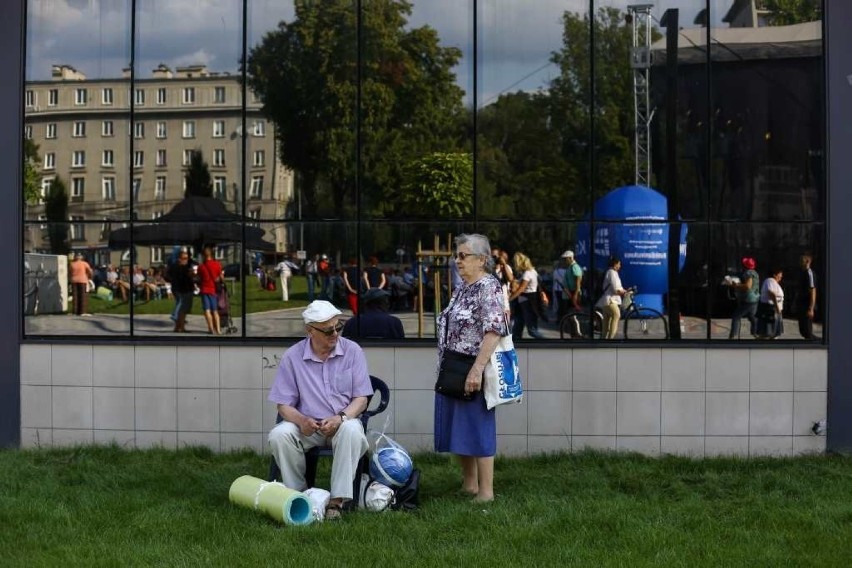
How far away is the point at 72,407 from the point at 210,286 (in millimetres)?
1422

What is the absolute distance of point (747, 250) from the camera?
31.4ft

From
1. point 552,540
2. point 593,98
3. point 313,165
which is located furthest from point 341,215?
point 552,540

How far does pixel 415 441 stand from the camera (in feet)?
31.5

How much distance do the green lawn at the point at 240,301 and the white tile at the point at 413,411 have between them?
1.05 metres

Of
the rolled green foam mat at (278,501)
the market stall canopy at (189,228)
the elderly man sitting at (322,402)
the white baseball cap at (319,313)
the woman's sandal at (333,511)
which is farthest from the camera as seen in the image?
the market stall canopy at (189,228)

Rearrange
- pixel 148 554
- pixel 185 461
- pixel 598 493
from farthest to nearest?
pixel 185 461, pixel 598 493, pixel 148 554

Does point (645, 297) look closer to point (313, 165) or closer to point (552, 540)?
point (313, 165)

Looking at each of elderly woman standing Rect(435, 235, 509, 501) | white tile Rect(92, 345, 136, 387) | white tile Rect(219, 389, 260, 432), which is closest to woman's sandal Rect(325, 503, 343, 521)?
elderly woman standing Rect(435, 235, 509, 501)

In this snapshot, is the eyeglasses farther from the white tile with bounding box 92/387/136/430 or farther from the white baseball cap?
the white tile with bounding box 92/387/136/430

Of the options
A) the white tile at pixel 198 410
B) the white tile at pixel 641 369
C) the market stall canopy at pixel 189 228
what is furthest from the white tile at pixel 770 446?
the market stall canopy at pixel 189 228

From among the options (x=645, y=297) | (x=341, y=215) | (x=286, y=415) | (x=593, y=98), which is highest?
(x=593, y=98)

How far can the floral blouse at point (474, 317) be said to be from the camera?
24.6 feet

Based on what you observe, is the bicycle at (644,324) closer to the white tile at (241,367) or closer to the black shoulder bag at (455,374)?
the black shoulder bag at (455,374)

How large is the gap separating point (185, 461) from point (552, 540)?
342 centimetres
